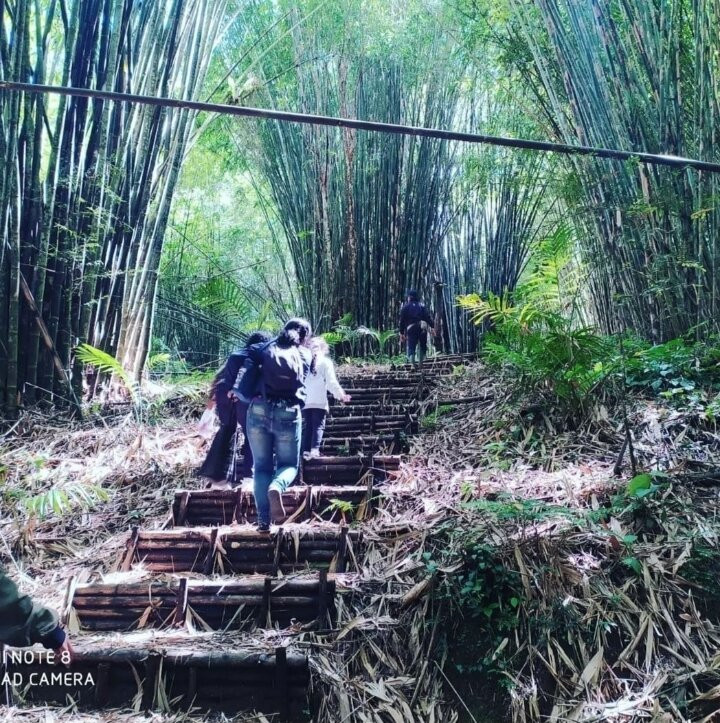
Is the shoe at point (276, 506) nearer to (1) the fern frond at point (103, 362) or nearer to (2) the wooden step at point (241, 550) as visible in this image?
(2) the wooden step at point (241, 550)

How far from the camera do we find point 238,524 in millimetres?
3279

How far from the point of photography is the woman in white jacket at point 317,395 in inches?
158

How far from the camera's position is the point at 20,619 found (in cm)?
165

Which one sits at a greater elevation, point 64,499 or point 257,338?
point 257,338

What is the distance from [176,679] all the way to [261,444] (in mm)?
1251

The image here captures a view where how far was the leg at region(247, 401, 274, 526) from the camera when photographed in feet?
10.3

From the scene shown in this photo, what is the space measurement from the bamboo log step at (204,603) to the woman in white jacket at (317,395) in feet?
4.98

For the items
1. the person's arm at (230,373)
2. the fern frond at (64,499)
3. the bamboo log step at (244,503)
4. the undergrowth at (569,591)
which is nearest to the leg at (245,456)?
the person's arm at (230,373)

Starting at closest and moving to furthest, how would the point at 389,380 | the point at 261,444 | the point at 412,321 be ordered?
the point at 261,444, the point at 389,380, the point at 412,321

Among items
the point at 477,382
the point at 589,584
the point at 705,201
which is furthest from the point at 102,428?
the point at 705,201

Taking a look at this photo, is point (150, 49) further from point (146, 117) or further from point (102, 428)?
point (102, 428)

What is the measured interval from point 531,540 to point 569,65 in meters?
3.41

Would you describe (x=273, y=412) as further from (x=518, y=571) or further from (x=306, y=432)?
(x=518, y=571)

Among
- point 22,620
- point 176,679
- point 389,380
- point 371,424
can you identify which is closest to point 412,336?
point 389,380
